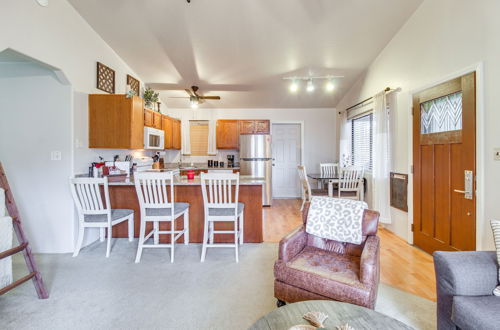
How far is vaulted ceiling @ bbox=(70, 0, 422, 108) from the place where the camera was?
3113mm

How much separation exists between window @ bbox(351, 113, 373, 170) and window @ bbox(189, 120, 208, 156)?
3.51 m

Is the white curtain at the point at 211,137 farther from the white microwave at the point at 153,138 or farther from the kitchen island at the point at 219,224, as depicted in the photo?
the kitchen island at the point at 219,224

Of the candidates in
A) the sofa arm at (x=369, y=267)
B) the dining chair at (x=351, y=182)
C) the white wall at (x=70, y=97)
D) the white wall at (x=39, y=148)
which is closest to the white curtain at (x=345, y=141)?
the dining chair at (x=351, y=182)

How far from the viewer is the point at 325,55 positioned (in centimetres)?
405

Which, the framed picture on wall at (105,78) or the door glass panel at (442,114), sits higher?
the framed picture on wall at (105,78)

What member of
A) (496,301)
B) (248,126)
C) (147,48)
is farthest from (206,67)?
(496,301)

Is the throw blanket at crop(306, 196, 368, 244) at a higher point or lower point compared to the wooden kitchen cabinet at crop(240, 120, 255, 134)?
lower

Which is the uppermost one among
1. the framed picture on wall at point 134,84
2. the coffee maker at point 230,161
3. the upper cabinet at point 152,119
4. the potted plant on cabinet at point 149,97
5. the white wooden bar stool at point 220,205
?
the framed picture on wall at point 134,84

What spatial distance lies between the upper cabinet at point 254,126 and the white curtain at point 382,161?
108 inches

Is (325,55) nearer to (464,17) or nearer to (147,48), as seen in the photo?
(464,17)

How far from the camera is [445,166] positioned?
2.72 m

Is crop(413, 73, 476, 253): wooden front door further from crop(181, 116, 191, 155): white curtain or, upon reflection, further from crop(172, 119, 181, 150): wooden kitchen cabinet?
crop(181, 116, 191, 155): white curtain

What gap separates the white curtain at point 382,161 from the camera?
376 cm

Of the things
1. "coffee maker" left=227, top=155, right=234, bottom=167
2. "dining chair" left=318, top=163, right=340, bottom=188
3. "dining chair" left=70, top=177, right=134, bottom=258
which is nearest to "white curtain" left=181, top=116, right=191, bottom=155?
"coffee maker" left=227, top=155, right=234, bottom=167
